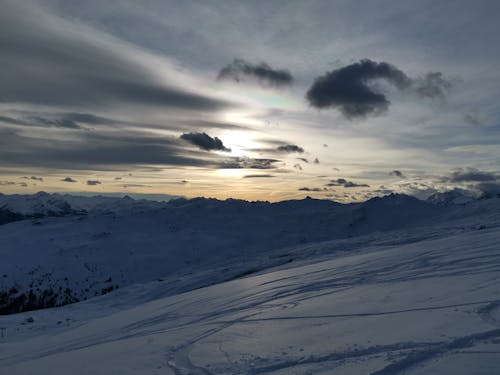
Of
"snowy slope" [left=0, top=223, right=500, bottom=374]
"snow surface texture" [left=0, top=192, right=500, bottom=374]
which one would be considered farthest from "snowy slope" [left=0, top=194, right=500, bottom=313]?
"snowy slope" [left=0, top=223, right=500, bottom=374]

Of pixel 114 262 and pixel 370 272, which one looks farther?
pixel 114 262

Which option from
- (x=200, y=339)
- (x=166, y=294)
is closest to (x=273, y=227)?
(x=166, y=294)

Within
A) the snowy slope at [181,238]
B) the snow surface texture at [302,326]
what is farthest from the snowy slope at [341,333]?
the snowy slope at [181,238]

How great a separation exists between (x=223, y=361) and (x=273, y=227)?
155 ft

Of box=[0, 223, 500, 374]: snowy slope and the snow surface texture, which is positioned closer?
box=[0, 223, 500, 374]: snowy slope

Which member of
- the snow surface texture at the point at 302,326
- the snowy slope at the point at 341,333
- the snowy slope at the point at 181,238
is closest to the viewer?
the snowy slope at the point at 341,333

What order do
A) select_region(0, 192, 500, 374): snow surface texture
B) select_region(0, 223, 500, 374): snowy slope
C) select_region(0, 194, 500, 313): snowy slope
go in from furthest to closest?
select_region(0, 194, 500, 313): snowy slope < select_region(0, 192, 500, 374): snow surface texture < select_region(0, 223, 500, 374): snowy slope

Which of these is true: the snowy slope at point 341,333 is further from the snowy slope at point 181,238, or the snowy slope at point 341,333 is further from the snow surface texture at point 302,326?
the snowy slope at point 181,238

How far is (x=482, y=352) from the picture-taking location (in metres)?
3.44

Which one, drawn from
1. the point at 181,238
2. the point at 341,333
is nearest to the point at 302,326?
the point at 341,333

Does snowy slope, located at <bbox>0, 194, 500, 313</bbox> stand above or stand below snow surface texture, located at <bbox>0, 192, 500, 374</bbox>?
below

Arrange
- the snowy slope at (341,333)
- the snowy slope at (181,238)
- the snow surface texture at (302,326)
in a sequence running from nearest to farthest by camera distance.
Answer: the snowy slope at (341,333)
the snow surface texture at (302,326)
the snowy slope at (181,238)

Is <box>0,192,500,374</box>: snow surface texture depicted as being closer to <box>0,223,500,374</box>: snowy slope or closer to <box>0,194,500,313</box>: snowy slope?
<box>0,223,500,374</box>: snowy slope

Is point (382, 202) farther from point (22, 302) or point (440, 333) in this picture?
point (440, 333)
